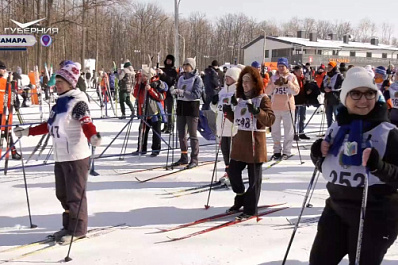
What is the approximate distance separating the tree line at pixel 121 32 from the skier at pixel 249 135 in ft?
18.1

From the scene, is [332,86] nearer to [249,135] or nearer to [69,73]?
[249,135]

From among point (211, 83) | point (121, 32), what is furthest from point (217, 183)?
point (121, 32)

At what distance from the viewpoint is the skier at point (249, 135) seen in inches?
179

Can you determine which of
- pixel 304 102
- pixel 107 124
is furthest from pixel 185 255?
pixel 107 124

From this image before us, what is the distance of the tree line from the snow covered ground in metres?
4.25

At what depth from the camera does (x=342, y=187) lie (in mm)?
2434

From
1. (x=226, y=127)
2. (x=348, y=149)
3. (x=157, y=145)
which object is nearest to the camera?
(x=348, y=149)

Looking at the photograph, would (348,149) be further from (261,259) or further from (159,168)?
(159,168)

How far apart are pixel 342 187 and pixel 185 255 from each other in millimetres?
1822

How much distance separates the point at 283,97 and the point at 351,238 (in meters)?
5.89

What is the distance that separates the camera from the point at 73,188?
4.02 metres

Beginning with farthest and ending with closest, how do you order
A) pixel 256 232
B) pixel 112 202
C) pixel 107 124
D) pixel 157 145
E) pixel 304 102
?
1. pixel 107 124
2. pixel 304 102
3. pixel 157 145
4. pixel 112 202
5. pixel 256 232

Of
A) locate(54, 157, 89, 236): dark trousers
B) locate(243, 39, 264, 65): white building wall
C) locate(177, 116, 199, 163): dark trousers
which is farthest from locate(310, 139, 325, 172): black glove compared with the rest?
locate(243, 39, 264, 65): white building wall

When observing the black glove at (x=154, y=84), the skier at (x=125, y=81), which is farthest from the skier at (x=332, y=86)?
→ the skier at (x=125, y=81)
